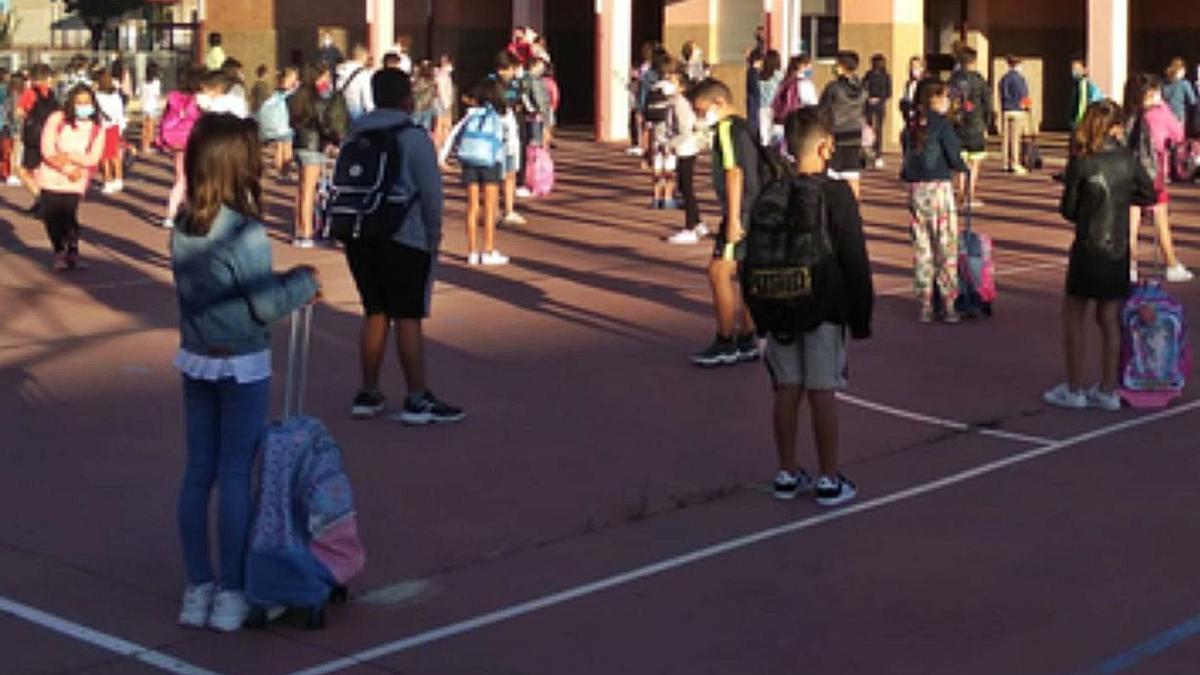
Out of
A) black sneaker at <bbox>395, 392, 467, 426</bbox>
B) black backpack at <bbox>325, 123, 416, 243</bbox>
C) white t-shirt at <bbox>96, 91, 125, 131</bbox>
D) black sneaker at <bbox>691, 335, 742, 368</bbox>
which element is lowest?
black sneaker at <bbox>395, 392, 467, 426</bbox>

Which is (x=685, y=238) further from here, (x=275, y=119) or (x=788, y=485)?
(x=788, y=485)

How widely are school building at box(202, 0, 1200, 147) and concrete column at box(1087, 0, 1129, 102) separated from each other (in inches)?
0.8

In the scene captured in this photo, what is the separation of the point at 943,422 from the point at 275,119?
13.2m

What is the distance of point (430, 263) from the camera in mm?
10766

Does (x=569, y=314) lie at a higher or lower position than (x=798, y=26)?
lower

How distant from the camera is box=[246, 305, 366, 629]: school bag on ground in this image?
7148 mm

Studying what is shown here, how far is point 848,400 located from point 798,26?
2180cm

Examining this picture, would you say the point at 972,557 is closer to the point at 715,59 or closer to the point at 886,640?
the point at 886,640

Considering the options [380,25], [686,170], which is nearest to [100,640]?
[686,170]

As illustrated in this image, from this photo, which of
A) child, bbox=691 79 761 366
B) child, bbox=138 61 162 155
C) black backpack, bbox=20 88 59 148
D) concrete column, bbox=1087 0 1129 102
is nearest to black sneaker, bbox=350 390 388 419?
child, bbox=691 79 761 366

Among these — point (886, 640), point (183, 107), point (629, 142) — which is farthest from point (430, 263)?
point (629, 142)

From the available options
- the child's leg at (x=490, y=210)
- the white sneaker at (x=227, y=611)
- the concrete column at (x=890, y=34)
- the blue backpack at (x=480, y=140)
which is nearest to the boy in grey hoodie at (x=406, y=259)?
the white sneaker at (x=227, y=611)

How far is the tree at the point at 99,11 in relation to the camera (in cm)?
6844

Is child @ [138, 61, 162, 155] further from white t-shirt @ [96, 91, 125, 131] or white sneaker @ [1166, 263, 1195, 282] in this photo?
white sneaker @ [1166, 263, 1195, 282]
